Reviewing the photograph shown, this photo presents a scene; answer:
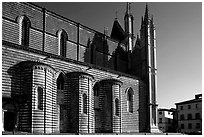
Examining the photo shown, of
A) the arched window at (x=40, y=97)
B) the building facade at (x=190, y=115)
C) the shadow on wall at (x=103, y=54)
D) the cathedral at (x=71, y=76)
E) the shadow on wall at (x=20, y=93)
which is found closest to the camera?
the shadow on wall at (x=20, y=93)

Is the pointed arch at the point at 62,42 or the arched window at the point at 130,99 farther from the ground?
the pointed arch at the point at 62,42

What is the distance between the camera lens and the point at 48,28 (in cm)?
3114

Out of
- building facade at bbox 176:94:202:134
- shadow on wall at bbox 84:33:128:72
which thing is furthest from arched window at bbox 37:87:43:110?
building facade at bbox 176:94:202:134

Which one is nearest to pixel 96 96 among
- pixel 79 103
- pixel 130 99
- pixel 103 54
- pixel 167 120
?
pixel 79 103

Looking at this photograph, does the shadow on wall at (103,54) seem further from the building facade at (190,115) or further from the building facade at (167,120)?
the building facade at (167,120)

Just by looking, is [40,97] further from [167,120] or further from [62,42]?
[167,120]

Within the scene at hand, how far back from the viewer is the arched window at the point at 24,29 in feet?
93.0

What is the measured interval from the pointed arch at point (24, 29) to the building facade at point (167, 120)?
1589 inches

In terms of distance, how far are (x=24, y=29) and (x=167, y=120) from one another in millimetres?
42336

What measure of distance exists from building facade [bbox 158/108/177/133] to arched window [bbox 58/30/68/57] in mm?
35260

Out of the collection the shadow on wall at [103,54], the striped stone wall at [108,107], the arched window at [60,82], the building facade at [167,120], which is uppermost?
the shadow on wall at [103,54]

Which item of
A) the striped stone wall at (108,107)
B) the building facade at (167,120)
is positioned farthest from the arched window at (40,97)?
the building facade at (167,120)

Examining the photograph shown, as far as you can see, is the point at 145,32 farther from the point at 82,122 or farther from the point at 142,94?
Answer: the point at 82,122

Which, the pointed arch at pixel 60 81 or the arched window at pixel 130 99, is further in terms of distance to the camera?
the arched window at pixel 130 99
